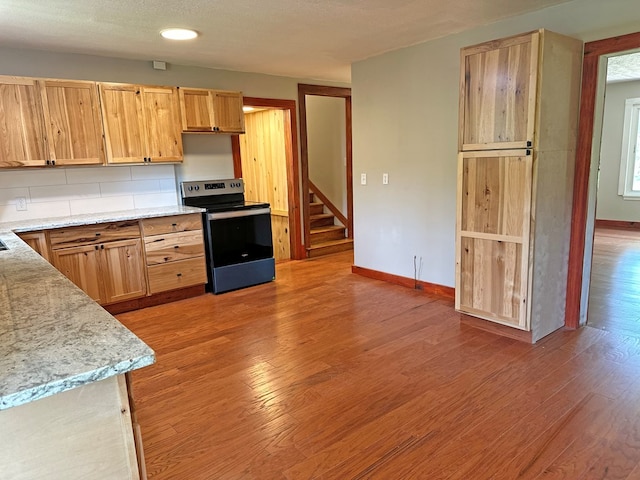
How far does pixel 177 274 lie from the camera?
413cm

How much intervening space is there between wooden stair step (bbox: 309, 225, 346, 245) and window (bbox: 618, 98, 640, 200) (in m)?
5.11

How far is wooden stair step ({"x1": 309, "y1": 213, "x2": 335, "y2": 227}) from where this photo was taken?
659 cm

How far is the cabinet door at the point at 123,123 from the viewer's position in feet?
12.4

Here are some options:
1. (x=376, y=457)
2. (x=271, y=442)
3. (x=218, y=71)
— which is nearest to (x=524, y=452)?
(x=376, y=457)

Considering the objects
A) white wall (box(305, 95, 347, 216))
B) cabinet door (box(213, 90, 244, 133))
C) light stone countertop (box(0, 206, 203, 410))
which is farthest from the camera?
white wall (box(305, 95, 347, 216))

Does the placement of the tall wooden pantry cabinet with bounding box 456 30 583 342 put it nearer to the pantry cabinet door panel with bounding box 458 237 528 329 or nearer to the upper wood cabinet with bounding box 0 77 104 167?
the pantry cabinet door panel with bounding box 458 237 528 329

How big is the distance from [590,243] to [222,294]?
3.31 metres

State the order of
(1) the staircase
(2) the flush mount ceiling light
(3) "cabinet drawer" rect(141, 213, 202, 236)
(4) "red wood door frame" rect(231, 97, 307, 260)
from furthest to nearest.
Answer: (1) the staircase < (4) "red wood door frame" rect(231, 97, 307, 260) < (3) "cabinet drawer" rect(141, 213, 202, 236) < (2) the flush mount ceiling light

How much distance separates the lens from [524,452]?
6.20 feet

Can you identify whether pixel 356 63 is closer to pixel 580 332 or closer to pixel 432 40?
pixel 432 40

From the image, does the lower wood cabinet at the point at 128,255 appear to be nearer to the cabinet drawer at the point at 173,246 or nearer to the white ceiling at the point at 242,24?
the cabinet drawer at the point at 173,246

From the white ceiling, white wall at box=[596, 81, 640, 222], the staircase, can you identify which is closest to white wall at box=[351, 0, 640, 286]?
the white ceiling

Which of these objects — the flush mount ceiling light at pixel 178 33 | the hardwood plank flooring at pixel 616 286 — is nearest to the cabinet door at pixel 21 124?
the flush mount ceiling light at pixel 178 33

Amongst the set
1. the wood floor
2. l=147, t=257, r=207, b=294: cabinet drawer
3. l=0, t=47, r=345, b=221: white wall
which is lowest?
the wood floor
